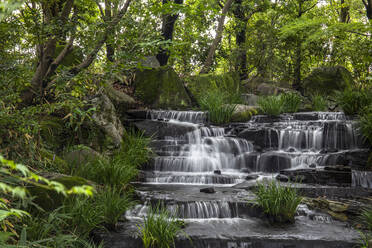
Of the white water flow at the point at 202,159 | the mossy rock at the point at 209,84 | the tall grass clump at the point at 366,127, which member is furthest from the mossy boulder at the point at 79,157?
the mossy rock at the point at 209,84

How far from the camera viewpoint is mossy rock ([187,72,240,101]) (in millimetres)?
13398

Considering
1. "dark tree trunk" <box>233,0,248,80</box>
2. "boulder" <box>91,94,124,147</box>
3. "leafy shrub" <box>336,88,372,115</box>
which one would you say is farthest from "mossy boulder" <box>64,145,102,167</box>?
"dark tree trunk" <box>233,0,248,80</box>

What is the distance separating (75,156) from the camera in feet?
19.3

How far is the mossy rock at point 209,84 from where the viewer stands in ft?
44.0

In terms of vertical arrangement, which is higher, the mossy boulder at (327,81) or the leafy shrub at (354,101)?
the mossy boulder at (327,81)

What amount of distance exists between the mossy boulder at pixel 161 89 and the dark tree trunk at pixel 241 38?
13.8 feet

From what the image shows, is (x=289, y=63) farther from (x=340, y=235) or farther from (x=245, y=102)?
(x=340, y=235)

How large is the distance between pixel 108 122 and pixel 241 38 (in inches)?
448

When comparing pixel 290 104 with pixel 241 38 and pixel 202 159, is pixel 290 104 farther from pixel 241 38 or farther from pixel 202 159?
pixel 241 38

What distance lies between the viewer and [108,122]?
25.0 feet

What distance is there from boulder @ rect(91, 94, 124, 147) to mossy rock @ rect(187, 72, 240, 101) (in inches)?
217

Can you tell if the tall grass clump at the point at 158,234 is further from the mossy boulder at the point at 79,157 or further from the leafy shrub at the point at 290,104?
the leafy shrub at the point at 290,104

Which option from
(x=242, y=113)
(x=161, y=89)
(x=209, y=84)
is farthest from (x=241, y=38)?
(x=242, y=113)

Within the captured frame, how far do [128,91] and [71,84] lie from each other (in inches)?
322
